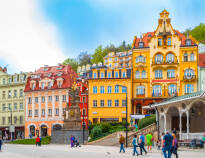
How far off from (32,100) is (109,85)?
64.7 feet

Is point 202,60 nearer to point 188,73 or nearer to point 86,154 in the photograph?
point 188,73

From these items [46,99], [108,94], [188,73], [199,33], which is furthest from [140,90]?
[199,33]

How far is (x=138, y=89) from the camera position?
2800 inches

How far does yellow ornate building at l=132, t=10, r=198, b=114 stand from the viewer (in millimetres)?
68438

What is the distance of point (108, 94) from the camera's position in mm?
72438

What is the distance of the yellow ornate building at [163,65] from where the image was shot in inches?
2694

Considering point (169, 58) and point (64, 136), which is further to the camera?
point (169, 58)

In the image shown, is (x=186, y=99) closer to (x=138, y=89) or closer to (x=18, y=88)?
(x=138, y=89)

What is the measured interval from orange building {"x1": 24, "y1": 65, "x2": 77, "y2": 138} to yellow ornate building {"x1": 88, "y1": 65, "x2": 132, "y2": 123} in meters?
7.79

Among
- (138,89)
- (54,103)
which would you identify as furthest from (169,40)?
(54,103)

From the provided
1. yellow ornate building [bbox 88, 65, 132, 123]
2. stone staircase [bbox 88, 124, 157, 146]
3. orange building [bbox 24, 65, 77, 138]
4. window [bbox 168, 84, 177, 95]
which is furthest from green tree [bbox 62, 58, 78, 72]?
stone staircase [bbox 88, 124, 157, 146]

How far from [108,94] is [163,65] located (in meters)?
11.6

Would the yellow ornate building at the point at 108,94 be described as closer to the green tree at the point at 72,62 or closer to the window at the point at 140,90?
the window at the point at 140,90

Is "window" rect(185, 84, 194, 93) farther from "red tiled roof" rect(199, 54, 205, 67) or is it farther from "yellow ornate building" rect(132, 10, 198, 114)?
"red tiled roof" rect(199, 54, 205, 67)
